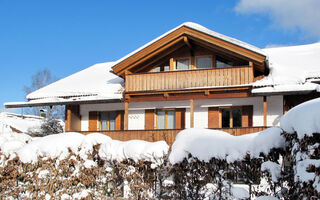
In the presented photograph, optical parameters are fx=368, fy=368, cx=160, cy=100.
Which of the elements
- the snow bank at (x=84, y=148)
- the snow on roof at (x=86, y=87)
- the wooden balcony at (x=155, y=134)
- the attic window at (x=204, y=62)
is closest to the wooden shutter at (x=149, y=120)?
the snow on roof at (x=86, y=87)

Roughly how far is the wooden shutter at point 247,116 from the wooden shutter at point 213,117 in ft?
4.16

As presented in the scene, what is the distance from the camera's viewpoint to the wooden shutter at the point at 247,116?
17.5 meters

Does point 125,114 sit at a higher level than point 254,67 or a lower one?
lower

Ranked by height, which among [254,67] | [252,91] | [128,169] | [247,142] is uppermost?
[254,67]

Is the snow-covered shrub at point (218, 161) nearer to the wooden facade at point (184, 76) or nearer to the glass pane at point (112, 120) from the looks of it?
the wooden facade at point (184, 76)

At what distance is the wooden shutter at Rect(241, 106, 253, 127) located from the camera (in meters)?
17.5

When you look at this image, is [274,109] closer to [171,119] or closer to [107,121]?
[171,119]

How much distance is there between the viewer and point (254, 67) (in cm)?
1709

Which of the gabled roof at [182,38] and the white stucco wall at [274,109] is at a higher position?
the gabled roof at [182,38]

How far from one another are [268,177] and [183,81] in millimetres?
11504

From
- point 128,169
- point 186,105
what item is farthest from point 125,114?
point 128,169

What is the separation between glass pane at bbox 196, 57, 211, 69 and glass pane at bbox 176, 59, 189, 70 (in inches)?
22.3

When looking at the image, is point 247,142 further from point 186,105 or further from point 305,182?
point 186,105

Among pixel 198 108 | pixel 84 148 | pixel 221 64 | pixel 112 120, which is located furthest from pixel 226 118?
pixel 84 148
